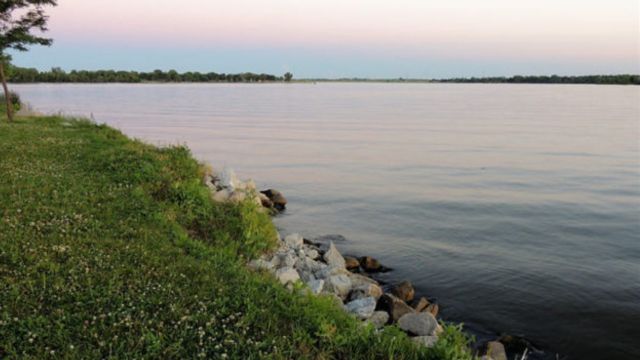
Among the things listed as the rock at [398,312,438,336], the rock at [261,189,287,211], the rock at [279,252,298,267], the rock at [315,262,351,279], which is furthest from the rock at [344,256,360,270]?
the rock at [261,189,287,211]

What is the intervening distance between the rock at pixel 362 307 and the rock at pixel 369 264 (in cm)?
466

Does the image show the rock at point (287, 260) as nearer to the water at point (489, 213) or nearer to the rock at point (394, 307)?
the rock at point (394, 307)

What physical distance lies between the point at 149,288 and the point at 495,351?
6.57 m

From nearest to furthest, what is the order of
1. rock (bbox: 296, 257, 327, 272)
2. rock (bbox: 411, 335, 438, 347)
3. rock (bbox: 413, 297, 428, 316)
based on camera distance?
rock (bbox: 411, 335, 438, 347) < rock (bbox: 413, 297, 428, 316) < rock (bbox: 296, 257, 327, 272)

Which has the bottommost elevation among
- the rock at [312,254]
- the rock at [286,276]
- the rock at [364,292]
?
the rock at [312,254]

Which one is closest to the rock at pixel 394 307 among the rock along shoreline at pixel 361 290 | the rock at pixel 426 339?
the rock along shoreline at pixel 361 290

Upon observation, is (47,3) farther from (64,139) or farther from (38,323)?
(38,323)

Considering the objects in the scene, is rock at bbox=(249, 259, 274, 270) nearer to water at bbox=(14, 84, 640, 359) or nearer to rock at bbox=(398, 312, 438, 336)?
rock at bbox=(398, 312, 438, 336)

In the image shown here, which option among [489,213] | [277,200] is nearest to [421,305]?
[489,213]

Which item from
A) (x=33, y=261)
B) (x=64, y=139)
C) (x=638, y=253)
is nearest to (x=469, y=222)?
(x=638, y=253)

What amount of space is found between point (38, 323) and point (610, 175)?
3066 centimetres

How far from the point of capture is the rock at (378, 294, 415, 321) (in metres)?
11.0

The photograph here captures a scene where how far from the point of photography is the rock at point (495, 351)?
10352 millimetres

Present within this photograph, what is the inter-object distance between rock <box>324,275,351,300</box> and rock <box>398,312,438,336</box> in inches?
84.2
